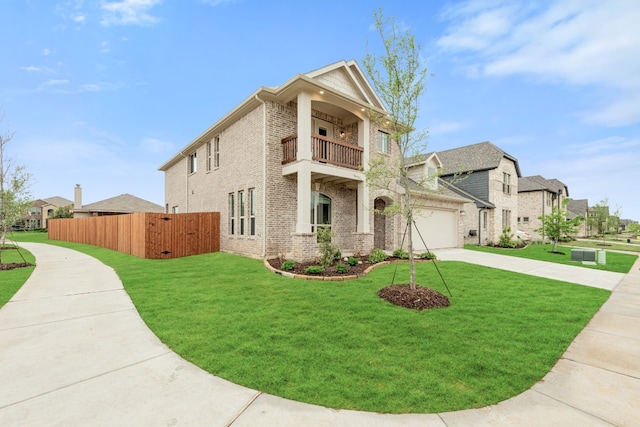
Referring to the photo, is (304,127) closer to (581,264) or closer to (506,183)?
(581,264)

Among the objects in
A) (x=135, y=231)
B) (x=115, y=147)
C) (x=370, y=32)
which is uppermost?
(x=115, y=147)

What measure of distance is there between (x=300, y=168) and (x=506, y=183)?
21.4m

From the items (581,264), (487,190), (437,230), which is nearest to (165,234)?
(437,230)

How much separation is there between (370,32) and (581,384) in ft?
23.9

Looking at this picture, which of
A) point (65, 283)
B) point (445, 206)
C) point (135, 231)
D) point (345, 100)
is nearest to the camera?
point (65, 283)

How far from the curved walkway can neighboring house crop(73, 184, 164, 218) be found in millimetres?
32456

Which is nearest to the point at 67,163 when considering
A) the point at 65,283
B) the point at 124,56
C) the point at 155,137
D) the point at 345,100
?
the point at 155,137

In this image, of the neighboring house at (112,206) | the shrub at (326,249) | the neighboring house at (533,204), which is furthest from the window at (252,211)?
the neighboring house at (533,204)

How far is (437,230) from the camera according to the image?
1702cm

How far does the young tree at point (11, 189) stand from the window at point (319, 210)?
12.2m

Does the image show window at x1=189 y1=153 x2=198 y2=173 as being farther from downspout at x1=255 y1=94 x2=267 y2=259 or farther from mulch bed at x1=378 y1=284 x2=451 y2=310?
mulch bed at x1=378 y1=284 x2=451 y2=310

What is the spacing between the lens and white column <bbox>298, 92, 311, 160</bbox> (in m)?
10.1

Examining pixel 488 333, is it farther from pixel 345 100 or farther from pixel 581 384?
pixel 345 100

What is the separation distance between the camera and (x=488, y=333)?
4230mm
